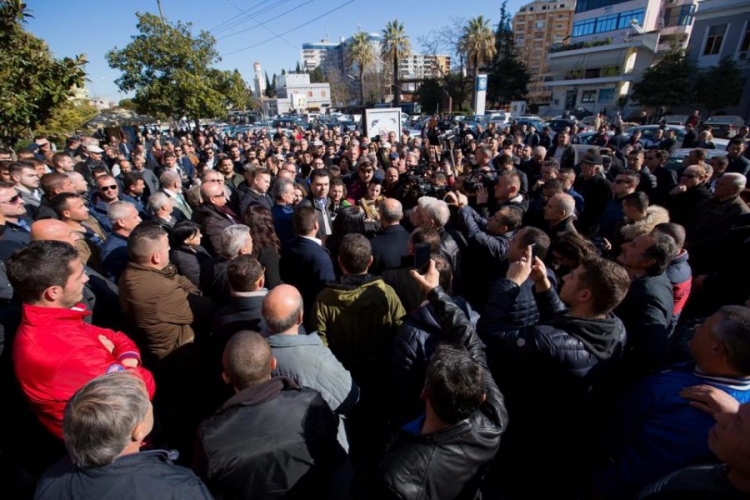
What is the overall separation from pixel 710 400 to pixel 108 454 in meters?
2.44

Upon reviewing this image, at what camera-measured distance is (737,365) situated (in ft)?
5.17

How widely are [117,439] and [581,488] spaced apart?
295 centimetres

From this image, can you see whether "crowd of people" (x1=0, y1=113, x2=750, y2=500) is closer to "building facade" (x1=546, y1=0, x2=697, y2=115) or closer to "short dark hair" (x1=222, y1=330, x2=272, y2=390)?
"short dark hair" (x1=222, y1=330, x2=272, y2=390)

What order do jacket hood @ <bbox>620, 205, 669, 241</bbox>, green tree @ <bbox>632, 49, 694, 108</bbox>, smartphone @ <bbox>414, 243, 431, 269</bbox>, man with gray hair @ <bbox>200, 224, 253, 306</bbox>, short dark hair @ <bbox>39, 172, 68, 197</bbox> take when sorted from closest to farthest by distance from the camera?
smartphone @ <bbox>414, 243, 431, 269</bbox>, man with gray hair @ <bbox>200, 224, 253, 306</bbox>, jacket hood @ <bbox>620, 205, 669, 241</bbox>, short dark hair @ <bbox>39, 172, 68, 197</bbox>, green tree @ <bbox>632, 49, 694, 108</bbox>

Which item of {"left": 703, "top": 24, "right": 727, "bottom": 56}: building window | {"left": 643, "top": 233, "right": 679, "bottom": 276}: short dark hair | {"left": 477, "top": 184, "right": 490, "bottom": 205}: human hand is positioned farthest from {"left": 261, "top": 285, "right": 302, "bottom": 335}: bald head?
{"left": 703, "top": 24, "right": 727, "bottom": 56}: building window

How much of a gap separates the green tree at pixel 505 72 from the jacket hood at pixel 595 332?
48.3 meters

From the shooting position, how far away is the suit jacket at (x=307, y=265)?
3373 millimetres

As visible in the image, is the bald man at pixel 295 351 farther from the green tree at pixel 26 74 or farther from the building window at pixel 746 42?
the building window at pixel 746 42

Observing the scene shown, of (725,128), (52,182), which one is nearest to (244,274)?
(52,182)

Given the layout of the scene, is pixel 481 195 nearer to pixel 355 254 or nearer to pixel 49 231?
pixel 355 254

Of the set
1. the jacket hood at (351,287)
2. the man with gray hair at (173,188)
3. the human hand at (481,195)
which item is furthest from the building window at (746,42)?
the man with gray hair at (173,188)

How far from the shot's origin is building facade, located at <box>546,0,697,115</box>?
38.8 meters

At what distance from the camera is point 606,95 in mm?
40875

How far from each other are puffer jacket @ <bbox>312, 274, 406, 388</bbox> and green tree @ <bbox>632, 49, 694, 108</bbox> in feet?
125
